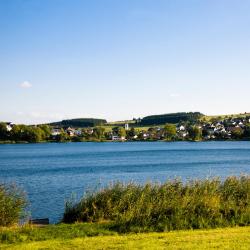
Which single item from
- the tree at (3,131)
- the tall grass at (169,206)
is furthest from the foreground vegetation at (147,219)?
the tree at (3,131)

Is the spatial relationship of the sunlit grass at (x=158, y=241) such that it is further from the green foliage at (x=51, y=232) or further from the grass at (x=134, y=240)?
→ the green foliage at (x=51, y=232)

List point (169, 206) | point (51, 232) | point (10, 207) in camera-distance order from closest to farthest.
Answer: point (51, 232) → point (169, 206) → point (10, 207)

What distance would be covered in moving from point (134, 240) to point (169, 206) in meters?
3.82

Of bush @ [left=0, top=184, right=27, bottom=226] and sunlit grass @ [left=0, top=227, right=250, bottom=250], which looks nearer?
sunlit grass @ [left=0, top=227, right=250, bottom=250]

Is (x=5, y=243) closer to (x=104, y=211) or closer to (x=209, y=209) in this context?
(x=104, y=211)

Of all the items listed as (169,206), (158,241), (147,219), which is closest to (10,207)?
(147,219)

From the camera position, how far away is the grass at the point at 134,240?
44.2 ft

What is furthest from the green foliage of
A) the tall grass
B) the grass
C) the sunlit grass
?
the tall grass

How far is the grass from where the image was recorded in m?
13.5

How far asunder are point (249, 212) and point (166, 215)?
3304 millimetres

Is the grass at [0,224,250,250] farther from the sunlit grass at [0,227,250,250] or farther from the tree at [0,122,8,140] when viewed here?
the tree at [0,122,8,140]

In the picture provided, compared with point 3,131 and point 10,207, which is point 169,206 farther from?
point 3,131

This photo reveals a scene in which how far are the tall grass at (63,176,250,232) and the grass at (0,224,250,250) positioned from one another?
91cm

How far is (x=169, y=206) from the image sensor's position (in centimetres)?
1792
